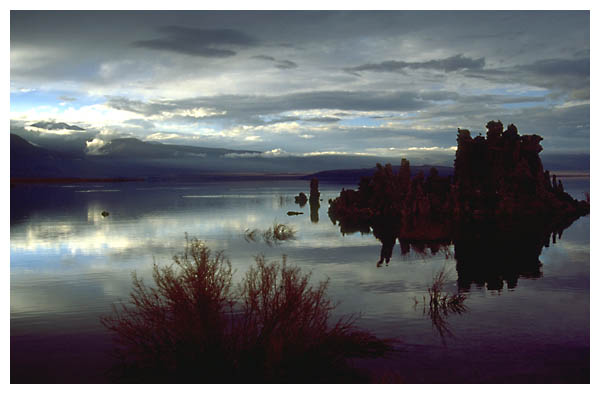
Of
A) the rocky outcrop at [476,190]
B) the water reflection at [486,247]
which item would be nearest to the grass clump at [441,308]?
the water reflection at [486,247]

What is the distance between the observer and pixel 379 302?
Result: 20062 mm

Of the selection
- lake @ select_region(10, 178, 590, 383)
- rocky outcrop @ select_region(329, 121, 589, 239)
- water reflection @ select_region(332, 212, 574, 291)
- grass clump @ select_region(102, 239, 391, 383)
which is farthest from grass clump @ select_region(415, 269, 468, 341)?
rocky outcrop @ select_region(329, 121, 589, 239)

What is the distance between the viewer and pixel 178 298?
12.4 meters

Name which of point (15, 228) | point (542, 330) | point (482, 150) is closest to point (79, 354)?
point (542, 330)

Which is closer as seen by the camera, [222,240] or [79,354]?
[79,354]

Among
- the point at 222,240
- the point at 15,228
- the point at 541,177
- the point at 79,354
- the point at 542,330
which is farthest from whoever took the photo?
the point at 541,177

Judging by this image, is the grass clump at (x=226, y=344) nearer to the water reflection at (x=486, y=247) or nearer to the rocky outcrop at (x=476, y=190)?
the water reflection at (x=486, y=247)

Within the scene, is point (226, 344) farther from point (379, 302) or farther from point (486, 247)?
point (486, 247)

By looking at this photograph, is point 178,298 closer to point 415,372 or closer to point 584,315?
point 415,372

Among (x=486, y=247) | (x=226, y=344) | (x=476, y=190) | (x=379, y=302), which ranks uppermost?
(x=476, y=190)

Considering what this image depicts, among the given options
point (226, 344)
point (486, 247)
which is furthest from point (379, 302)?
point (486, 247)

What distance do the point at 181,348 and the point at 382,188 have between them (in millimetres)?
57592

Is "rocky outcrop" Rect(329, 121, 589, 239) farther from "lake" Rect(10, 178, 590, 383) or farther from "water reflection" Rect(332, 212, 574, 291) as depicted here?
"lake" Rect(10, 178, 590, 383)

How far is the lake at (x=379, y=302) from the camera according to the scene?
13.4m
